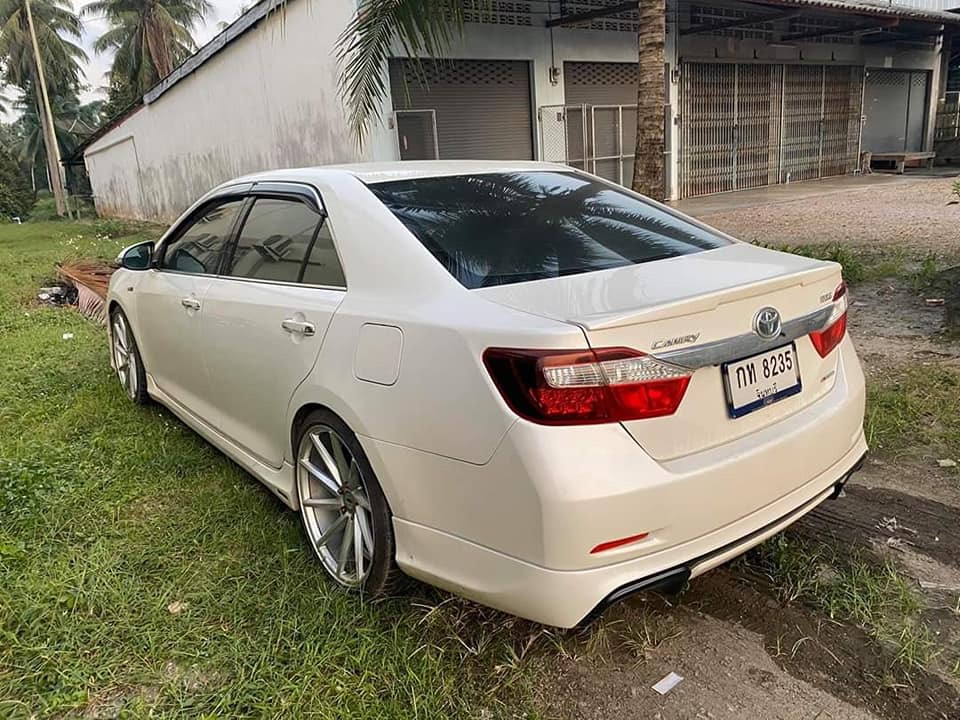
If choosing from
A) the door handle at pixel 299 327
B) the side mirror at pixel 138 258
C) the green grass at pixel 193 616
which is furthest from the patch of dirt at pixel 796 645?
the side mirror at pixel 138 258

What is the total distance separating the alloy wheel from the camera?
4.57 meters

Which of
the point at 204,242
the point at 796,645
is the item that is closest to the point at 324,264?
the point at 204,242

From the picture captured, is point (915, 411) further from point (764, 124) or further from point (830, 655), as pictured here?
point (764, 124)

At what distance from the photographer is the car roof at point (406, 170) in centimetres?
286

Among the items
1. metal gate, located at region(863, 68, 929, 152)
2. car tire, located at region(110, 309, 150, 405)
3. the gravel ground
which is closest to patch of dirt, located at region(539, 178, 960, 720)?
car tire, located at region(110, 309, 150, 405)

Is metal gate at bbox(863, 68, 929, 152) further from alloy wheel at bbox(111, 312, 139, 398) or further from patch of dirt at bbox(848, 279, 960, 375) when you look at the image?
alloy wheel at bbox(111, 312, 139, 398)

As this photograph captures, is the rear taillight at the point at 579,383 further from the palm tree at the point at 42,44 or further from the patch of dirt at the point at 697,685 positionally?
the palm tree at the point at 42,44

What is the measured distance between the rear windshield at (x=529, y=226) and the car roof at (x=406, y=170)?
6 centimetres

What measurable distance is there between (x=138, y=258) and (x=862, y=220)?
9.91 metres

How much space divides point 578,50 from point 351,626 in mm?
12866

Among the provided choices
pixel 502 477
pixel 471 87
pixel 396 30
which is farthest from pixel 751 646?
pixel 471 87

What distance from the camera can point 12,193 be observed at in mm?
32500

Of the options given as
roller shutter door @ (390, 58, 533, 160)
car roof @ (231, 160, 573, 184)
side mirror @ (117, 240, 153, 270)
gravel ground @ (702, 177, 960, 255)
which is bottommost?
gravel ground @ (702, 177, 960, 255)

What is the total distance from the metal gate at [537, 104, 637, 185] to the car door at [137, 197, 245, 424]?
10040 mm
